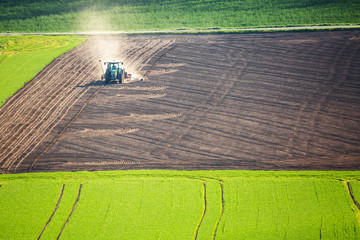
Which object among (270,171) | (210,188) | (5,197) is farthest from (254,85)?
(5,197)

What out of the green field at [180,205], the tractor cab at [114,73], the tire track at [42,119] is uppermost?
the tractor cab at [114,73]

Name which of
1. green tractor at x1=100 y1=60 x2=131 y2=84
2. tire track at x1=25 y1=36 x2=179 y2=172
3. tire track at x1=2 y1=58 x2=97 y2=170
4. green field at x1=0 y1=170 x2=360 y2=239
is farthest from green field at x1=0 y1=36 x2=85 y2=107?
green field at x1=0 y1=170 x2=360 y2=239

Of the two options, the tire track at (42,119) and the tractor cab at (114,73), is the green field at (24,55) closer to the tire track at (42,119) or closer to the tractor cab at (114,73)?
the tire track at (42,119)

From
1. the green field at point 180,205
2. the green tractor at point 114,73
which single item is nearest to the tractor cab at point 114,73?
the green tractor at point 114,73

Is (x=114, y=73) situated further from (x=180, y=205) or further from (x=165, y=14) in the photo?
(x=165, y=14)

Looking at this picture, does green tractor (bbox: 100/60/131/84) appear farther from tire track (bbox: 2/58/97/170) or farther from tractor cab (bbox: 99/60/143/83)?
tire track (bbox: 2/58/97/170)

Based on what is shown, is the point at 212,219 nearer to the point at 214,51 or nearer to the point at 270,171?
the point at 270,171
